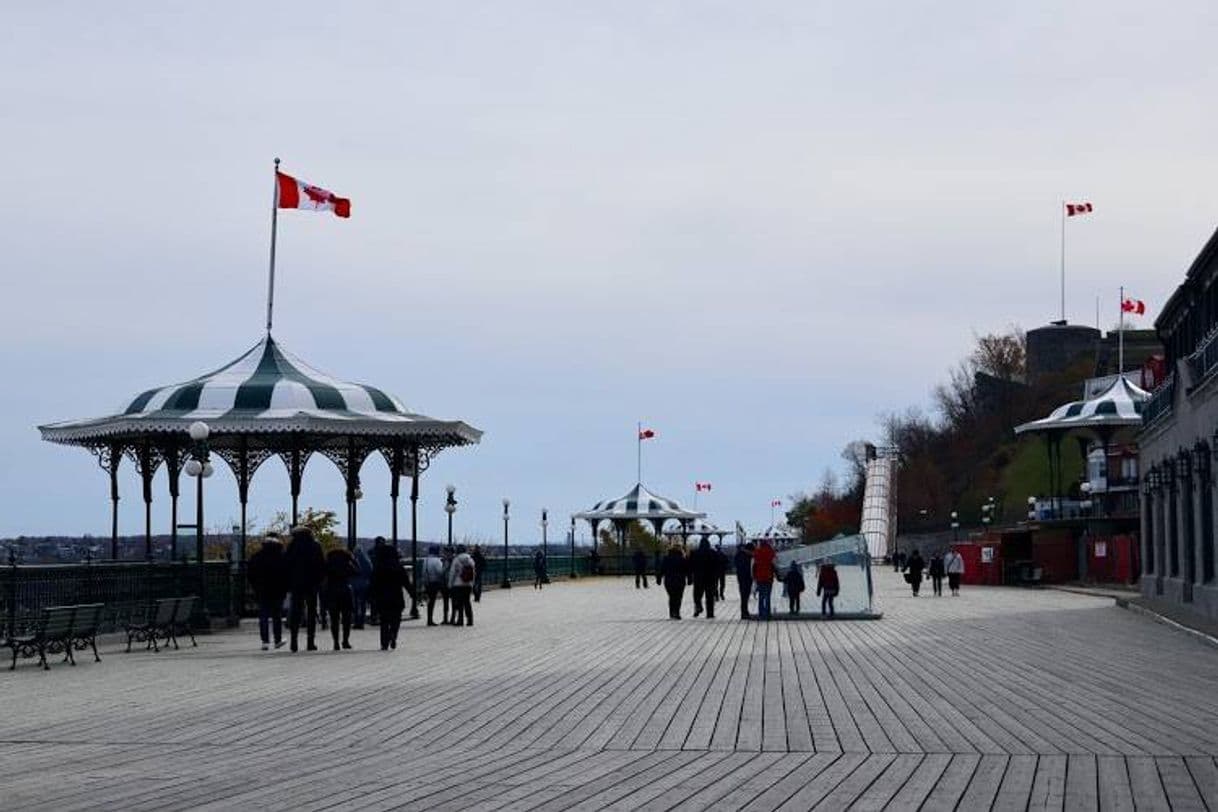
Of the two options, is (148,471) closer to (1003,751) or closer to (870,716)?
(870,716)

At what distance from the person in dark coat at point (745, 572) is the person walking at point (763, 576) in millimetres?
423

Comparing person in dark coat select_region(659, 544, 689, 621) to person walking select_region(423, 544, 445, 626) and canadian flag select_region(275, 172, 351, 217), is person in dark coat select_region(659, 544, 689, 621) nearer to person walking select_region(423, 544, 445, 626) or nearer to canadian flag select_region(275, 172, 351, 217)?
person walking select_region(423, 544, 445, 626)

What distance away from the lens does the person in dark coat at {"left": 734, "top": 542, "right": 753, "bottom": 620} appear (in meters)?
36.3

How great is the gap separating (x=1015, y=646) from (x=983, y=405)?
145 m

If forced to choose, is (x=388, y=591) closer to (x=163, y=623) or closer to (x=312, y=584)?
(x=312, y=584)

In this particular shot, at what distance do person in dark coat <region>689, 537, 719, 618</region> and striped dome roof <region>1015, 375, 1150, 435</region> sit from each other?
40122 mm

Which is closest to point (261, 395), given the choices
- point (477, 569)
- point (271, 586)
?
point (271, 586)

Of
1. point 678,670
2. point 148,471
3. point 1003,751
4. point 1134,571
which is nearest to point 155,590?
point 148,471

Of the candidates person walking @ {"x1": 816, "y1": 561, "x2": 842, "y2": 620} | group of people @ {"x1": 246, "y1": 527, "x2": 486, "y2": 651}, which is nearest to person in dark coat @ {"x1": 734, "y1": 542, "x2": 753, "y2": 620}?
person walking @ {"x1": 816, "y1": 561, "x2": 842, "y2": 620}

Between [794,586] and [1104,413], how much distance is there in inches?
1621

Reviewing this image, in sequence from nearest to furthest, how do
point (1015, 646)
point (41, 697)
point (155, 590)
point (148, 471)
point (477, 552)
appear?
point (41, 697), point (1015, 646), point (155, 590), point (148, 471), point (477, 552)

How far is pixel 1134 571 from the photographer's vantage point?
59.7m

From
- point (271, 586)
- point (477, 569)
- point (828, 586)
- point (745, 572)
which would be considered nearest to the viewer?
point (271, 586)

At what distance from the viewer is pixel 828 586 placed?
3628 cm
